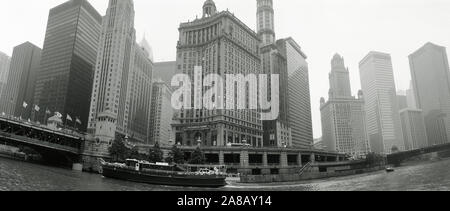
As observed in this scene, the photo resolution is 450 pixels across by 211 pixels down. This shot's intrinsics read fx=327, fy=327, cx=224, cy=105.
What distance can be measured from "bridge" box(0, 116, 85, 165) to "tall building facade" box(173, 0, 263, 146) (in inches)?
2446

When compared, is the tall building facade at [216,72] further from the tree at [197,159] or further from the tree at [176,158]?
the tree at [176,158]

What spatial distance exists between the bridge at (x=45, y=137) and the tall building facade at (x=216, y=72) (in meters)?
62.1

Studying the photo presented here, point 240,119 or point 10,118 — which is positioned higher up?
point 240,119

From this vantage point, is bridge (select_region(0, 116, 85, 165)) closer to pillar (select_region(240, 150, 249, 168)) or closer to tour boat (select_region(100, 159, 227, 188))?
tour boat (select_region(100, 159, 227, 188))

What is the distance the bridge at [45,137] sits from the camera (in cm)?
10200

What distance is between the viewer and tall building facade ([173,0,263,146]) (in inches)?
6718

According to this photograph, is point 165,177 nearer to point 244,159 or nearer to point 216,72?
point 244,159


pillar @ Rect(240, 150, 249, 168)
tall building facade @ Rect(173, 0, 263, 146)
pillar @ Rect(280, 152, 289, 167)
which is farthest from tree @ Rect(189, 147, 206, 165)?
tall building facade @ Rect(173, 0, 263, 146)

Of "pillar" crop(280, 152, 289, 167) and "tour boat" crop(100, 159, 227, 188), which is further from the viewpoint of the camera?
"pillar" crop(280, 152, 289, 167)

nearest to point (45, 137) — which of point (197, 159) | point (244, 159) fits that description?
point (197, 159)

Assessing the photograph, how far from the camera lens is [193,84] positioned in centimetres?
18362
